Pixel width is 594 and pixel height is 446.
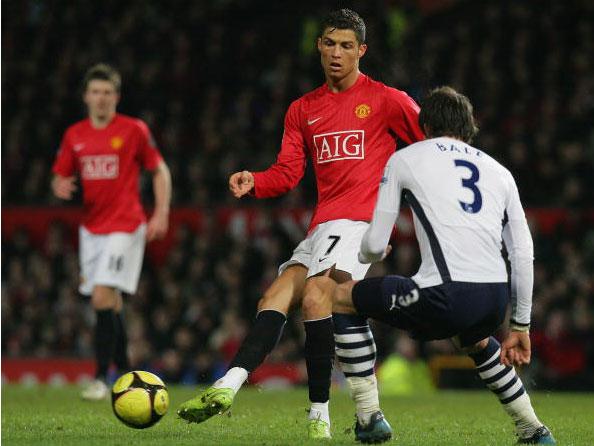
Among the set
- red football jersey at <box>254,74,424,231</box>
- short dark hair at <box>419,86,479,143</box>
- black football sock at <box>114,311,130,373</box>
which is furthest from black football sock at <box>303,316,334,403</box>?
black football sock at <box>114,311,130,373</box>

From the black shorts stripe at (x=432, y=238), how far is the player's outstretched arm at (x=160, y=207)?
4.41 meters

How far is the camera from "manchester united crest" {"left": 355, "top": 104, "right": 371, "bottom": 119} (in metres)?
6.93

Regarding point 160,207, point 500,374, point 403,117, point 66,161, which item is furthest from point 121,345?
point 500,374

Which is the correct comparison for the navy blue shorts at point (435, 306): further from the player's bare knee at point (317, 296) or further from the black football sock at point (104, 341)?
the black football sock at point (104, 341)


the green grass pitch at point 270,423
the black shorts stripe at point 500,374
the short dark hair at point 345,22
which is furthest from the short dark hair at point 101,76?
the black shorts stripe at point 500,374

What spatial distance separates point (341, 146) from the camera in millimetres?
6883

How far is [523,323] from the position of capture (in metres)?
5.64

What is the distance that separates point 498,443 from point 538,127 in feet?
39.6

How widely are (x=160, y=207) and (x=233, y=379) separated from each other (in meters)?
3.90

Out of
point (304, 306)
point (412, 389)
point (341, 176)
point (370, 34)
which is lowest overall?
point (412, 389)

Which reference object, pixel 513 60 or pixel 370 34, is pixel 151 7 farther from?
pixel 513 60

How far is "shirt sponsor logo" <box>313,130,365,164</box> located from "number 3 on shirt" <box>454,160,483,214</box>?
1283 mm

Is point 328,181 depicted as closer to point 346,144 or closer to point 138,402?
point 346,144

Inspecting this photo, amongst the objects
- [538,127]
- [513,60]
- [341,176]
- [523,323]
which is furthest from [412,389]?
[523,323]
